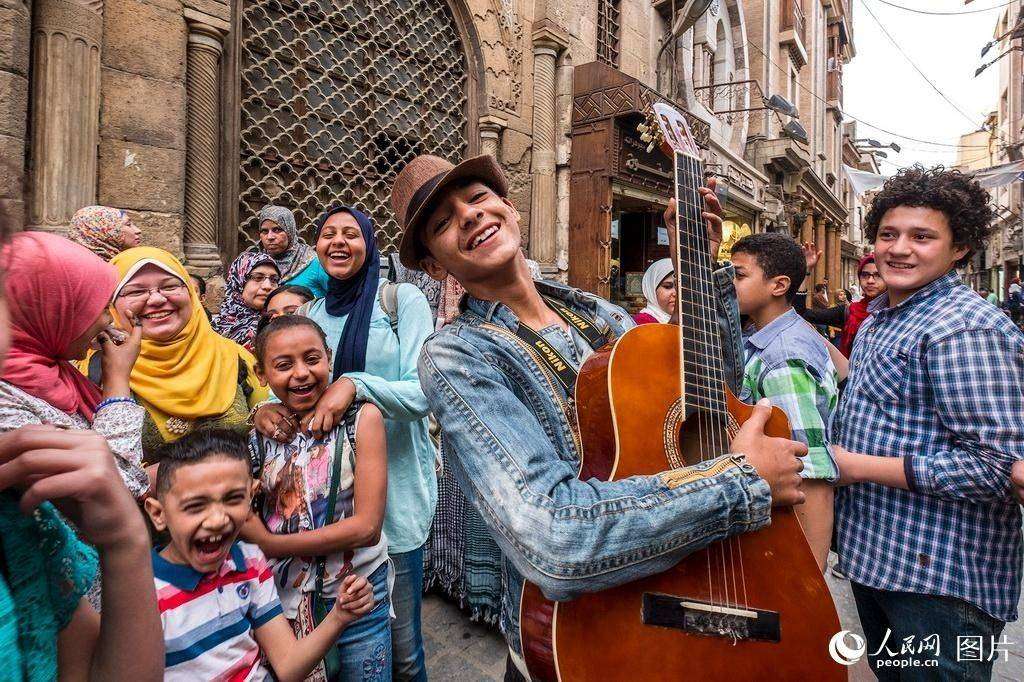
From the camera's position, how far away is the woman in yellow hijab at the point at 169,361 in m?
2.02

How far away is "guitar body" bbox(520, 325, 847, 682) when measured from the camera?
100 cm

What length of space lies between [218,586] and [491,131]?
20.3ft

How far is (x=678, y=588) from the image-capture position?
103 centimetres

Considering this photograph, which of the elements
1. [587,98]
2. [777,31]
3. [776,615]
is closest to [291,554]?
[776,615]

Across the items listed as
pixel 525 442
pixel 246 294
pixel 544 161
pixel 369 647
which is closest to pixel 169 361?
pixel 369 647

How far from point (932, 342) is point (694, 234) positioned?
85 cm

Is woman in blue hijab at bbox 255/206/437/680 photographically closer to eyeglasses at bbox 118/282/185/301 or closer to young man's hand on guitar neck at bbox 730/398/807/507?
eyeglasses at bbox 118/282/185/301

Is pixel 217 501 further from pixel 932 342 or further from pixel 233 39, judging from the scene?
pixel 233 39

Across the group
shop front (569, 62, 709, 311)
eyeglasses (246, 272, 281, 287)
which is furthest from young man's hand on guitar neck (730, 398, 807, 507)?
shop front (569, 62, 709, 311)

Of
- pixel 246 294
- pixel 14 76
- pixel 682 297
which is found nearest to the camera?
pixel 682 297

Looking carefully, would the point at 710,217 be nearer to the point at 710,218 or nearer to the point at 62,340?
the point at 710,218

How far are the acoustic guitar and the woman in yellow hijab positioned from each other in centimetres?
163

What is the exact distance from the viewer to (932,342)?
1.61 metres

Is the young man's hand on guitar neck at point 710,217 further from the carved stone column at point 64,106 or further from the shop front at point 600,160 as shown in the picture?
the shop front at point 600,160
